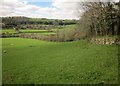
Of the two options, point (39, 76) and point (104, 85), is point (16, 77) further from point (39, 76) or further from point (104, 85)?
point (104, 85)

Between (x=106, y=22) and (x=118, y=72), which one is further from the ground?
(x=106, y=22)

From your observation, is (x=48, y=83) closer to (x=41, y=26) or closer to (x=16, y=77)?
(x=16, y=77)

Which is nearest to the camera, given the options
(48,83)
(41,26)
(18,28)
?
(48,83)

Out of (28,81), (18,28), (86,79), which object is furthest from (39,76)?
(18,28)

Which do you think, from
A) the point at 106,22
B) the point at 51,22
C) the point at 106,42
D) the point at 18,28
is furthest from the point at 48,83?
the point at 51,22

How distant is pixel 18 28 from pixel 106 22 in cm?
4615

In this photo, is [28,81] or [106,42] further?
[106,42]

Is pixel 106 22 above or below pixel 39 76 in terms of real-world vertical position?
above

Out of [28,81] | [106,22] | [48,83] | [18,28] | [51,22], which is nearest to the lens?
[48,83]

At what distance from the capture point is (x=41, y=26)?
97875mm

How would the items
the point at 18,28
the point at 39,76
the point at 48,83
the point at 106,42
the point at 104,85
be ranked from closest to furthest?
the point at 104,85
the point at 48,83
the point at 39,76
the point at 106,42
the point at 18,28

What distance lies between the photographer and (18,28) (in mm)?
78938

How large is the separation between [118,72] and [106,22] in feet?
87.1

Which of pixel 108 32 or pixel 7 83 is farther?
pixel 108 32
